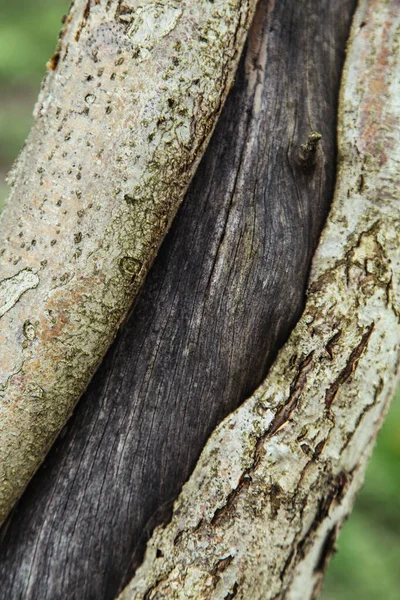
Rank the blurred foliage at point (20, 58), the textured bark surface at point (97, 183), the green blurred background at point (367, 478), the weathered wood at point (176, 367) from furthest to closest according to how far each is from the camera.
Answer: the blurred foliage at point (20, 58)
the green blurred background at point (367, 478)
the weathered wood at point (176, 367)
the textured bark surface at point (97, 183)

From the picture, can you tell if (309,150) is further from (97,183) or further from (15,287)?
(15,287)

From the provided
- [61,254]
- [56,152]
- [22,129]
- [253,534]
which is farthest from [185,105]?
[22,129]

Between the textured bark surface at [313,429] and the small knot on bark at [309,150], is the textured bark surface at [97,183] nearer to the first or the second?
the small knot on bark at [309,150]

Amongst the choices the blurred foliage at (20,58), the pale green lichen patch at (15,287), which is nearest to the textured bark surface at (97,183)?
the pale green lichen patch at (15,287)

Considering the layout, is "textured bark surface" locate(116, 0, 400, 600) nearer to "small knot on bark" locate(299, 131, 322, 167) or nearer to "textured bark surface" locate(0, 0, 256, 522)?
"small knot on bark" locate(299, 131, 322, 167)

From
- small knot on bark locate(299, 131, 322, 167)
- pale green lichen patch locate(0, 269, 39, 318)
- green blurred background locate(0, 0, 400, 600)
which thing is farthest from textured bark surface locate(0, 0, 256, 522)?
green blurred background locate(0, 0, 400, 600)

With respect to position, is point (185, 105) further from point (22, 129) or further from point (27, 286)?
point (22, 129)
